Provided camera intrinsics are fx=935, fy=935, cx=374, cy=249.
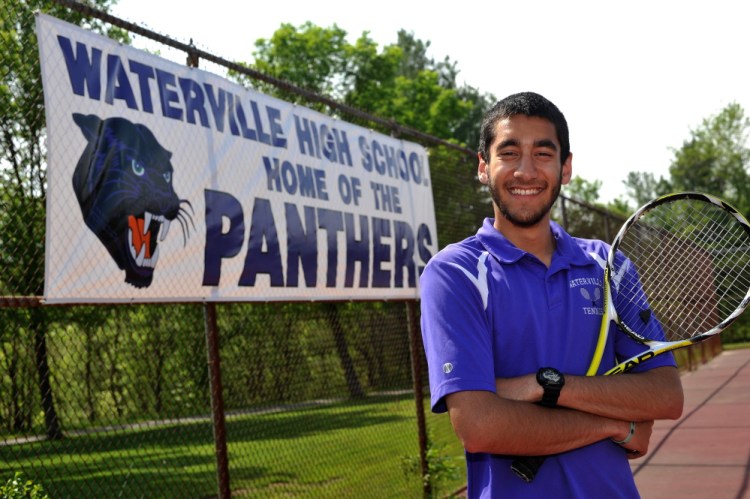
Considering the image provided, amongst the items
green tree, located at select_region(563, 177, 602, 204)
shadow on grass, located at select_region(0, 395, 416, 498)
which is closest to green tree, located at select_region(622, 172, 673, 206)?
green tree, located at select_region(563, 177, 602, 204)

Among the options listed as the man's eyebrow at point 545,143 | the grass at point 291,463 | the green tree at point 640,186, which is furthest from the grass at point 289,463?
the green tree at point 640,186

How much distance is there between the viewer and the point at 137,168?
475 centimetres

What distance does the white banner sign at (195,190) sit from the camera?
439cm

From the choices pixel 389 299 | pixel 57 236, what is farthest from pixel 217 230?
pixel 389 299

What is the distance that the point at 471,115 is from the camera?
171ft

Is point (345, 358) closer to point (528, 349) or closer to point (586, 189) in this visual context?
point (528, 349)

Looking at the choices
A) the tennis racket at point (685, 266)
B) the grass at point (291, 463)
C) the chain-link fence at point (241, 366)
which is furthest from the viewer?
the grass at point (291, 463)

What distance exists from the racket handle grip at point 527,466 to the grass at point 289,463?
12.4ft

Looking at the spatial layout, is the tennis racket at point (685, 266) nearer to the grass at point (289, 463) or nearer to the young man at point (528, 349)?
the young man at point (528, 349)

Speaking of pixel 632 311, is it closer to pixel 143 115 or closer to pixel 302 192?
pixel 143 115

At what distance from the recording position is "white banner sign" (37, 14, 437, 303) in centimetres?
439

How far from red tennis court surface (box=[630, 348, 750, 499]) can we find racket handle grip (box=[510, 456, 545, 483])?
214 inches

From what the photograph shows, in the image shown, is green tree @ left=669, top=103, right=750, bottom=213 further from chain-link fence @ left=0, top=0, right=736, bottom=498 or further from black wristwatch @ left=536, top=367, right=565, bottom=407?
black wristwatch @ left=536, top=367, right=565, bottom=407

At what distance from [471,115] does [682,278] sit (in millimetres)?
48825
